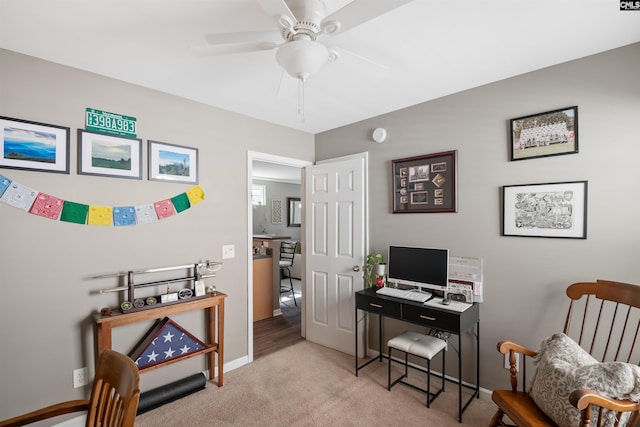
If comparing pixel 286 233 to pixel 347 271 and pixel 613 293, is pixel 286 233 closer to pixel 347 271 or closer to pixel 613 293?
pixel 347 271

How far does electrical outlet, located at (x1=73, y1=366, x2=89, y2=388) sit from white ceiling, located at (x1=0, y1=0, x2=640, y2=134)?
190 cm

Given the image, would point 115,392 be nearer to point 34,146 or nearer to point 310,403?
point 310,403

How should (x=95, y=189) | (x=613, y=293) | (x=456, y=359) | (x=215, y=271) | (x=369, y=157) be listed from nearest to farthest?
(x=613, y=293) < (x=95, y=189) < (x=456, y=359) < (x=215, y=271) < (x=369, y=157)

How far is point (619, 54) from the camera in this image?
6.31ft

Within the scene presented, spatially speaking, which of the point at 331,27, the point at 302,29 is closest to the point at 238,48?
the point at 302,29

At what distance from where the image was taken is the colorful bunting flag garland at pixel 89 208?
6.28 feet

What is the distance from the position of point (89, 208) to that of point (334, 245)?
2229mm

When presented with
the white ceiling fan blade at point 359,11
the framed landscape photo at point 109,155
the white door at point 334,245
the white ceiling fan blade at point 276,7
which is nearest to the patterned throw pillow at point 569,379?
the white door at point 334,245

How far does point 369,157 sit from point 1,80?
2884 mm

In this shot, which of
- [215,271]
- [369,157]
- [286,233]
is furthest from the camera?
[286,233]

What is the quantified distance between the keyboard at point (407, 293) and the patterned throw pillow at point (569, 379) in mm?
879

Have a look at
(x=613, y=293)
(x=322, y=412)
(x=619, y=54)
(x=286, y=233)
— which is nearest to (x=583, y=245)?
(x=613, y=293)

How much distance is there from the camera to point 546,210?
2.18m

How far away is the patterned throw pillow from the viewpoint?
1375 millimetres
